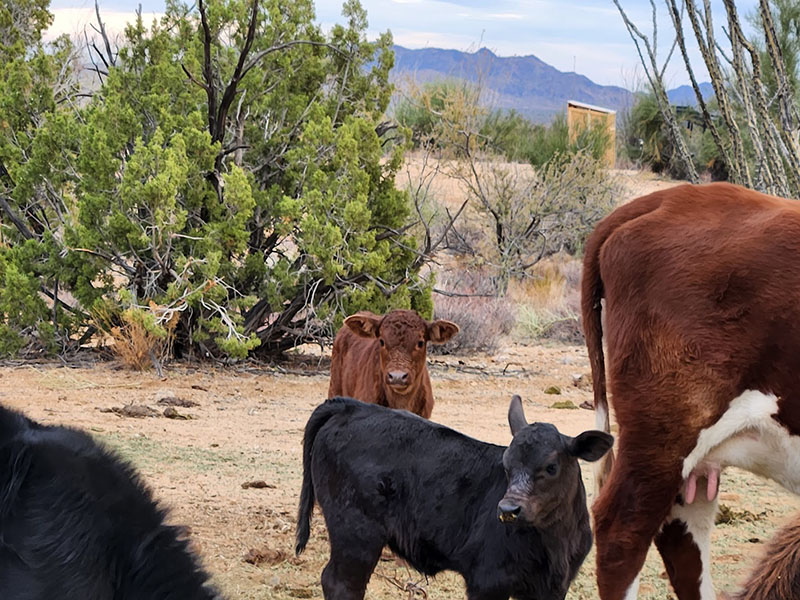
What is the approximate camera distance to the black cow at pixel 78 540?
1.61 meters

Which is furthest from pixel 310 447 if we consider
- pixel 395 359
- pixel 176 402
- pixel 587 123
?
pixel 587 123

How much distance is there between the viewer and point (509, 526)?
481cm

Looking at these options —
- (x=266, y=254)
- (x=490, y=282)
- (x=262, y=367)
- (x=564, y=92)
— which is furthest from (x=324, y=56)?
(x=564, y=92)

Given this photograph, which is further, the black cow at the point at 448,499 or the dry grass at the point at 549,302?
the dry grass at the point at 549,302

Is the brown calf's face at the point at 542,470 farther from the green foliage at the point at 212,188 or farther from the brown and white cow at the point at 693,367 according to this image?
the green foliage at the point at 212,188

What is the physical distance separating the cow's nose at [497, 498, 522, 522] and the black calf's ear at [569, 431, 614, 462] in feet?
1.40

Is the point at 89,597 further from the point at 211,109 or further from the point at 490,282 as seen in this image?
the point at 490,282

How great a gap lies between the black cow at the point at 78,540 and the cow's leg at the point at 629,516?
359cm

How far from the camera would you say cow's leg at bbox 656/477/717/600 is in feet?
17.1

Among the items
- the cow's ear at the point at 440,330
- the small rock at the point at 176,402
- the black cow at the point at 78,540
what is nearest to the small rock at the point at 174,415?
the small rock at the point at 176,402

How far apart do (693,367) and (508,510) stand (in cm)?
110

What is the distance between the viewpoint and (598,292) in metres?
5.52

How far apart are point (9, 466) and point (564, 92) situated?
19763 centimetres

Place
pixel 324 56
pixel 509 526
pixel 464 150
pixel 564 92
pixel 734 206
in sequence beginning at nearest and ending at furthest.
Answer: pixel 509 526 < pixel 734 206 < pixel 324 56 < pixel 464 150 < pixel 564 92
